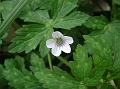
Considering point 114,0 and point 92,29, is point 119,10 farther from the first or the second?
point 92,29

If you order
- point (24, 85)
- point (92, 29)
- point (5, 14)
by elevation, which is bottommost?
point (24, 85)

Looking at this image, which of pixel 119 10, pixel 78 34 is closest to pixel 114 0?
pixel 119 10

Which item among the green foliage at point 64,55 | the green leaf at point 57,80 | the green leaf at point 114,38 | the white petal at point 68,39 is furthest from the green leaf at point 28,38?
the green leaf at point 114,38

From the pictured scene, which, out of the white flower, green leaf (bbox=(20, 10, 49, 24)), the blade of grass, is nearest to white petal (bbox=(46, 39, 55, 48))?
the white flower

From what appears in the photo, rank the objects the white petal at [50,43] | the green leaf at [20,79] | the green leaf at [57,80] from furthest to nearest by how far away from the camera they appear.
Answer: the green leaf at [20,79] → the white petal at [50,43] → the green leaf at [57,80]

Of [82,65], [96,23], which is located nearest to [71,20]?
[96,23]

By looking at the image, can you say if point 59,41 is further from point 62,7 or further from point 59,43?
point 62,7

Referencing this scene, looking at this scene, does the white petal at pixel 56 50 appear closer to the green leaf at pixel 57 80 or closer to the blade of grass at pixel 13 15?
the green leaf at pixel 57 80

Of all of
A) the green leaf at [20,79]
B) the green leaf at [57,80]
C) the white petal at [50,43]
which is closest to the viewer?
the green leaf at [57,80]
